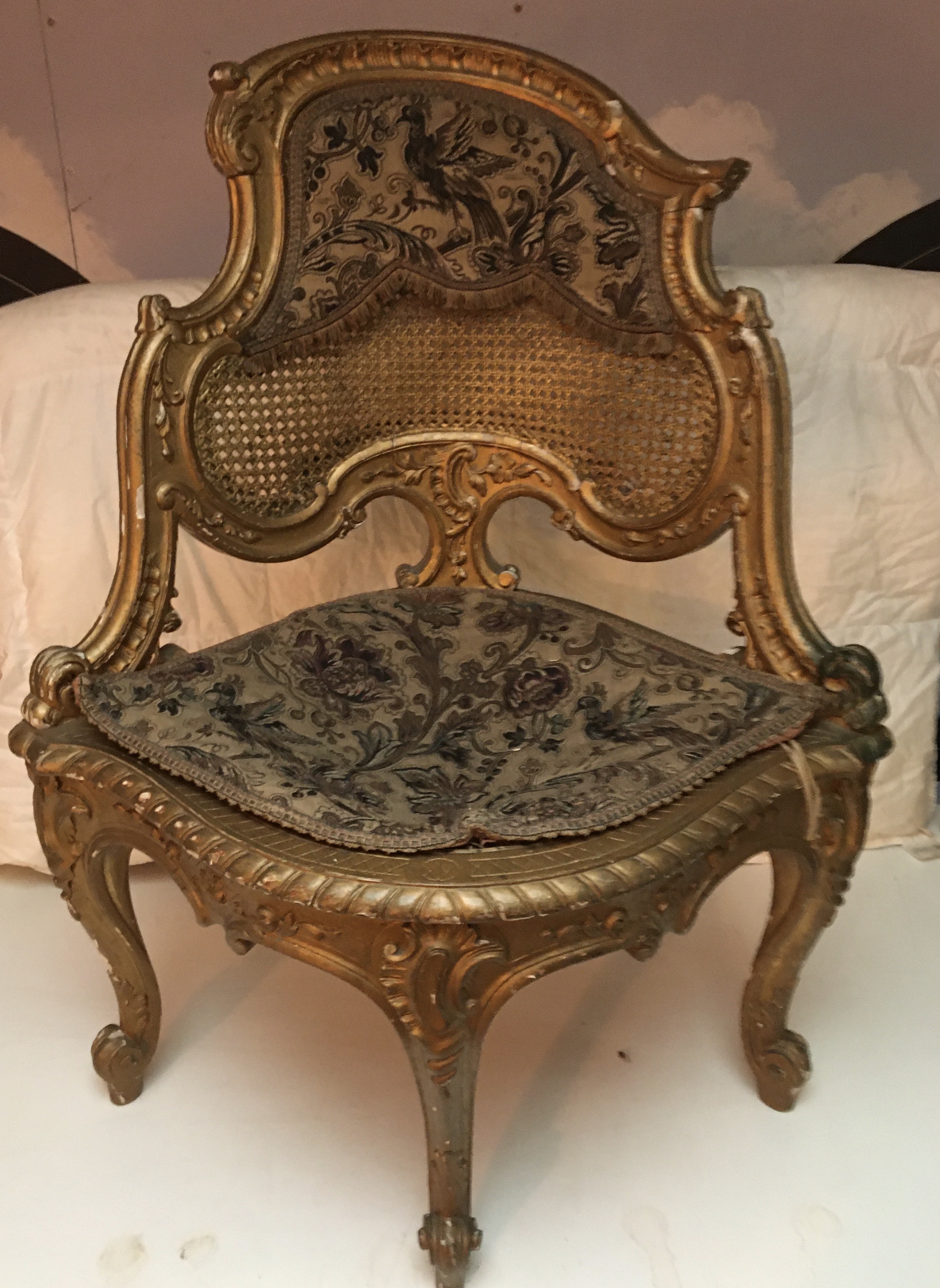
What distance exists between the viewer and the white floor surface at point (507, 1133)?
0.98 meters

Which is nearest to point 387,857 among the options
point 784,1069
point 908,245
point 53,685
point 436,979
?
point 436,979

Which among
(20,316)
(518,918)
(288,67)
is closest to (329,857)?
(518,918)

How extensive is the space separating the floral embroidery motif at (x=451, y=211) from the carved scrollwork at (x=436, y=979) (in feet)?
2.23

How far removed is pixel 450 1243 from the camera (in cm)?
89

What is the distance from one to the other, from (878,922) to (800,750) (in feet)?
2.27

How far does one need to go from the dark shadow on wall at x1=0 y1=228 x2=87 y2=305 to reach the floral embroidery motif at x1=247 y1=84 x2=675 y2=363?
0.71m

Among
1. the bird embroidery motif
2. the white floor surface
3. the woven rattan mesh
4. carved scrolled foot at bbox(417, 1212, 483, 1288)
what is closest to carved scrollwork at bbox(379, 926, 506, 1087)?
carved scrolled foot at bbox(417, 1212, 483, 1288)

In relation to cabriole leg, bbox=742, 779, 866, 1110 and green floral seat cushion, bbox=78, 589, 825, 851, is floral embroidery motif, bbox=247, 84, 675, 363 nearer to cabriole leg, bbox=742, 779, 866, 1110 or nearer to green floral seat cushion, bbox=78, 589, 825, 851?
green floral seat cushion, bbox=78, 589, 825, 851

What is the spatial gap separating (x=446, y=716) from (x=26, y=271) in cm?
113

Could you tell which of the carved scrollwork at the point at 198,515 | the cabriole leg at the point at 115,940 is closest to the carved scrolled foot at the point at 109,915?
the cabriole leg at the point at 115,940

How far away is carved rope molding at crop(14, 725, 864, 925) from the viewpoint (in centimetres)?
76

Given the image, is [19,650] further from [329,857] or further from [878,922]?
[878,922]

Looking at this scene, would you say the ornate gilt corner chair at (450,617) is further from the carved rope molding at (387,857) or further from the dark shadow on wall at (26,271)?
the dark shadow on wall at (26,271)

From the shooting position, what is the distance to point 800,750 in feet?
3.03
